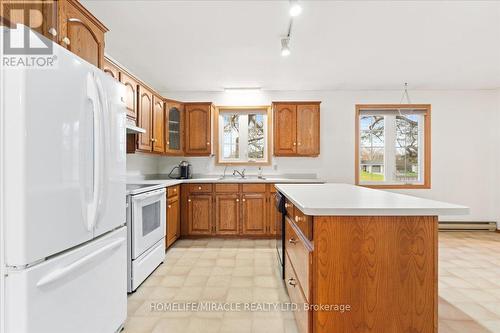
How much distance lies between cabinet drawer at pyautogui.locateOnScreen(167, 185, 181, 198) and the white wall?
0.89 meters

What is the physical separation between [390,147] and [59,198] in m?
4.93

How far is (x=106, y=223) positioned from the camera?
4.83 ft

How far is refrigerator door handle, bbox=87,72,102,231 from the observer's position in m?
1.30

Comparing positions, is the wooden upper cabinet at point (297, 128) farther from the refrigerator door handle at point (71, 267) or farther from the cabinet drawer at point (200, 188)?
the refrigerator door handle at point (71, 267)

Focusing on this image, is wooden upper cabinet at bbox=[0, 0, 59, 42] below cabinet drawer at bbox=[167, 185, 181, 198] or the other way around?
the other way around

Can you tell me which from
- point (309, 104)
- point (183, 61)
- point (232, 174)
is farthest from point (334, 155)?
point (183, 61)

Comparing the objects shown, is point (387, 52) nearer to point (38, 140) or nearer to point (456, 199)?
point (456, 199)

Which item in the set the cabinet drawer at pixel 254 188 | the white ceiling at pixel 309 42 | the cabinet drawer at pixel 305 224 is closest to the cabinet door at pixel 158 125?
the white ceiling at pixel 309 42

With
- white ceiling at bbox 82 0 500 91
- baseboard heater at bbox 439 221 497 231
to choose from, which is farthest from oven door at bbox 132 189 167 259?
baseboard heater at bbox 439 221 497 231

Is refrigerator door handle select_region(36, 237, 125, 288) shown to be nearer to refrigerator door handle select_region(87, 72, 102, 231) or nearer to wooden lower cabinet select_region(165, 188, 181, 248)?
refrigerator door handle select_region(87, 72, 102, 231)

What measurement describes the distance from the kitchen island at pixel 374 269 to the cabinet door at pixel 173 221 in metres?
2.58

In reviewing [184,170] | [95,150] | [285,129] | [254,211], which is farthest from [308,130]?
[95,150]

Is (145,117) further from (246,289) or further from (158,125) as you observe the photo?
(246,289)

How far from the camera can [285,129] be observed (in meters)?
4.29
